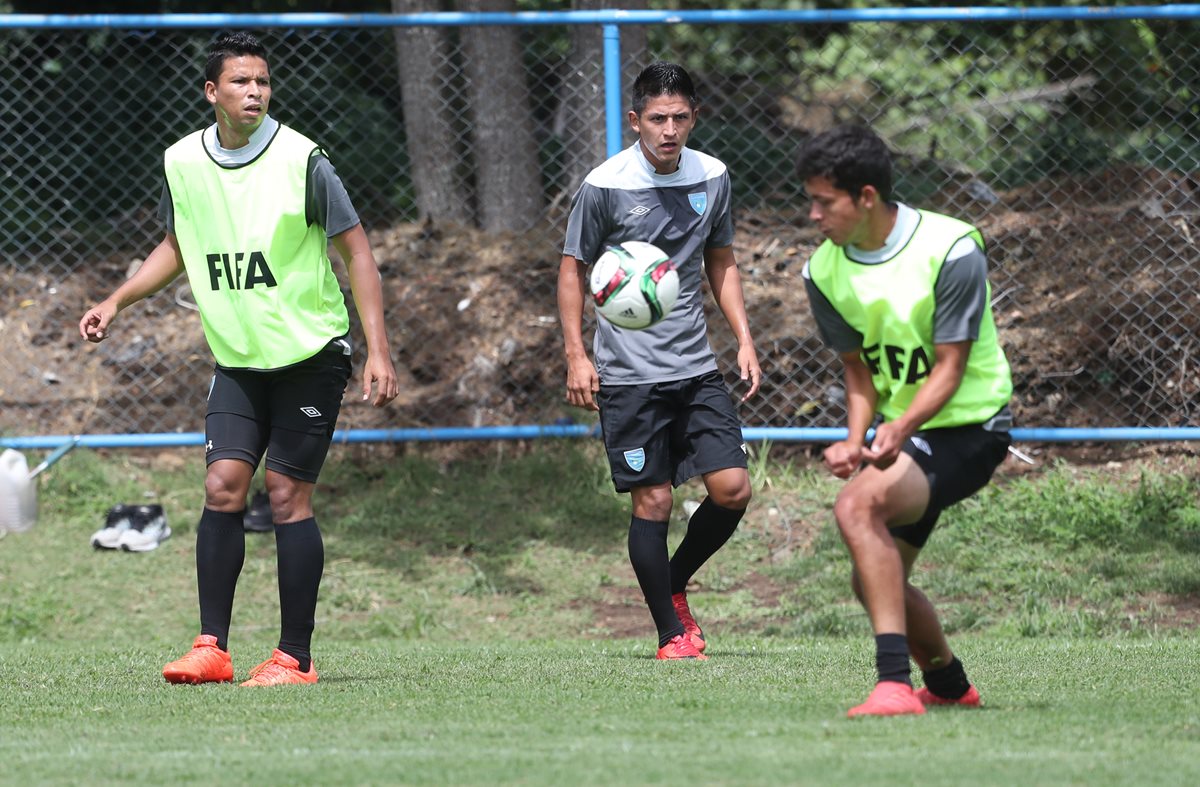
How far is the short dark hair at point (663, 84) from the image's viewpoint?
557 cm

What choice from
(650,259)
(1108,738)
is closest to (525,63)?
(650,259)

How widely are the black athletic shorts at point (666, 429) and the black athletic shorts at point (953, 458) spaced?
1636mm

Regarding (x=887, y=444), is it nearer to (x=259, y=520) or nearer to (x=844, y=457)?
(x=844, y=457)

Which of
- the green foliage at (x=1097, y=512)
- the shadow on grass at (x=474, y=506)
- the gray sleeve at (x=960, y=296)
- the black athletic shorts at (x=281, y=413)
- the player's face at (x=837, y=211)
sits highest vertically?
the player's face at (x=837, y=211)

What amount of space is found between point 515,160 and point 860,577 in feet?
19.3

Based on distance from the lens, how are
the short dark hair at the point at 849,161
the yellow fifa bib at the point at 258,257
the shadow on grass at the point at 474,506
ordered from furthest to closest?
the shadow on grass at the point at 474,506
the yellow fifa bib at the point at 258,257
the short dark hair at the point at 849,161

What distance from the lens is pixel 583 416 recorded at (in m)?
8.64

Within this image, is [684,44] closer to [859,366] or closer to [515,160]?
[515,160]

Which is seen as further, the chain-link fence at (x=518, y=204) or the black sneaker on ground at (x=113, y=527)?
the chain-link fence at (x=518, y=204)

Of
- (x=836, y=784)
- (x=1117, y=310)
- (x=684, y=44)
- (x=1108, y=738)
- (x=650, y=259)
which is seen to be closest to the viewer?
(x=836, y=784)

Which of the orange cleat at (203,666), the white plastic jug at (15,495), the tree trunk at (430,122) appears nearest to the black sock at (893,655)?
the orange cleat at (203,666)

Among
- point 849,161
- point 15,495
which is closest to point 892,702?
point 849,161

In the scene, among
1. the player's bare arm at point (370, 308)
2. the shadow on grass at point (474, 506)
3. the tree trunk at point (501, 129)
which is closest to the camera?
the player's bare arm at point (370, 308)

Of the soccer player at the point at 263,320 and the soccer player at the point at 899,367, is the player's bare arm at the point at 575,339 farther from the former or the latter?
the soccer player at the point at 899,367
